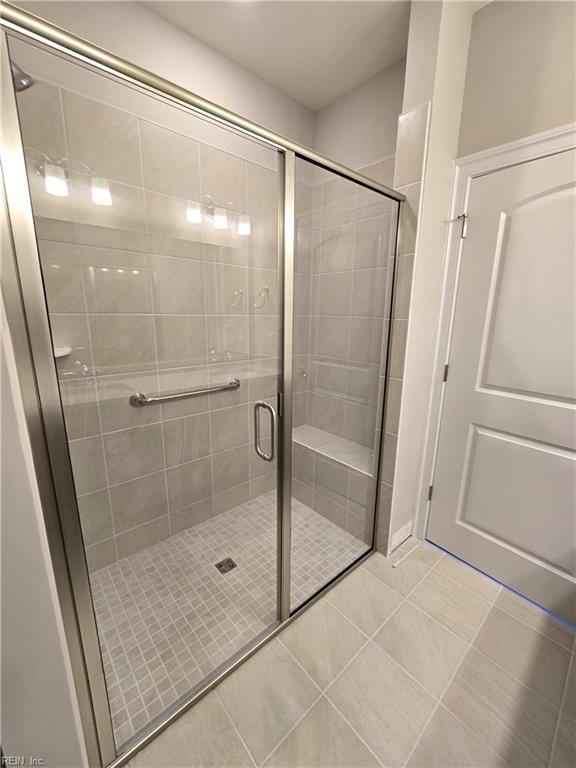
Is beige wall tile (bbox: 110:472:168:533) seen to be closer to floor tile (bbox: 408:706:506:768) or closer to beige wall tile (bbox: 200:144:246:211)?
floor tile (bbox: 408:706:506:768)

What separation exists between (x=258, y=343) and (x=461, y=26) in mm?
1683

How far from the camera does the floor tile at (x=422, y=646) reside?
1.27m

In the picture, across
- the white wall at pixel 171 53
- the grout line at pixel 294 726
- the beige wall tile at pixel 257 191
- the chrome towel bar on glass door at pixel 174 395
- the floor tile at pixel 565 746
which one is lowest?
the floor tile at pixel 565 746

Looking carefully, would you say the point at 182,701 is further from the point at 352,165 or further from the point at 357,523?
the point at 352,165

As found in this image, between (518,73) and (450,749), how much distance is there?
2580 mm

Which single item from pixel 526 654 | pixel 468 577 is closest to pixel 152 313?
pixel 468 577

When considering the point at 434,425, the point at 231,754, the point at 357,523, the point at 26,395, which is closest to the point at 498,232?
the point at 434,425

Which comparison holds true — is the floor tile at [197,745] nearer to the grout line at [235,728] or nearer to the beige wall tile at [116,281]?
the grout line at [235,728]

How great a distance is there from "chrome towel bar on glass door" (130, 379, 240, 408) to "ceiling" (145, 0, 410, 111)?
5.98 ft

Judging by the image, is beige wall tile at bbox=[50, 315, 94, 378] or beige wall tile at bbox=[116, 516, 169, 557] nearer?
beige wall tile at bbox=[50, 315, 94, 378]

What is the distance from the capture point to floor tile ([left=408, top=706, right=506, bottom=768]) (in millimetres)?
1022

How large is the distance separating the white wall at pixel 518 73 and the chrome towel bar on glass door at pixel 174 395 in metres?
1.75

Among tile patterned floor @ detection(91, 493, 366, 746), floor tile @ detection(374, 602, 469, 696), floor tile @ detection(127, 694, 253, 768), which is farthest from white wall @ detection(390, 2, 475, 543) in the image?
floor tile @ detection(127, 694, 253, 768)

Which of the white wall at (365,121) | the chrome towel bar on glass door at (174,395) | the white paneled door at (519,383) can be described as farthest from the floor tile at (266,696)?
the white wall at (365,121)
